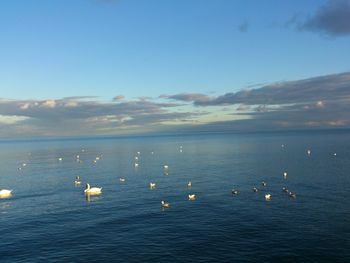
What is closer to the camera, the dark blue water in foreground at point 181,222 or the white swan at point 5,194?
the dark blue water in foreground at point 181,222

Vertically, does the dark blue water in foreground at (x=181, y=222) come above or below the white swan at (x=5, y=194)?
below

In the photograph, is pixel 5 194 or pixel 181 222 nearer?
pixel 181 222

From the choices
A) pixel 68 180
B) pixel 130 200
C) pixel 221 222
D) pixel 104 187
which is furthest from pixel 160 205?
pixel 68 180

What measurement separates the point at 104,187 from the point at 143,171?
35028 millimetres

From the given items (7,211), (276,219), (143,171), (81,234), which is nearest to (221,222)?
(276,219)

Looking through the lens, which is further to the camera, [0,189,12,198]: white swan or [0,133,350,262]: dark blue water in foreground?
[0,189,12,198]: white swan

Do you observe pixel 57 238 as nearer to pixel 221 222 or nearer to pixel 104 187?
pixel 221 222

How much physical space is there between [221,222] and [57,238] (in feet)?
94.8

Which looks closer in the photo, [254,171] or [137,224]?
[137,224]

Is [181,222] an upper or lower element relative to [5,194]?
lower

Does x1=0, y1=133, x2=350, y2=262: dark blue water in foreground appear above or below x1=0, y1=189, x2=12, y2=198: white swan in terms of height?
below

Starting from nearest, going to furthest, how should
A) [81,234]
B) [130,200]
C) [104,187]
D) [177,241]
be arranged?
[177,241] → [81,234] → [130,200] → [104,187]

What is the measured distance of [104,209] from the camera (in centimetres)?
8200

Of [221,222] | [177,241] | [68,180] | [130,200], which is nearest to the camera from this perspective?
[177,241]
